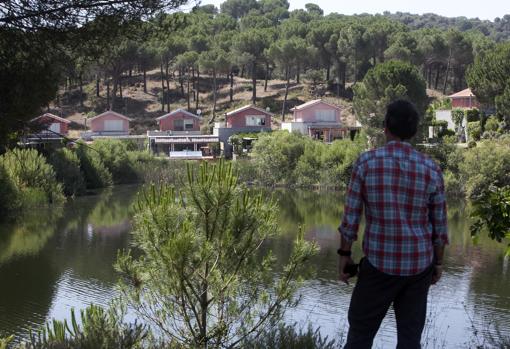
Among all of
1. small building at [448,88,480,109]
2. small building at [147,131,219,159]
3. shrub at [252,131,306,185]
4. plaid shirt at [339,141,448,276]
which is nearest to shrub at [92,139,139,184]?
shrub at [252,131,306,185]

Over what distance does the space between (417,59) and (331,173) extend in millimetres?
26564

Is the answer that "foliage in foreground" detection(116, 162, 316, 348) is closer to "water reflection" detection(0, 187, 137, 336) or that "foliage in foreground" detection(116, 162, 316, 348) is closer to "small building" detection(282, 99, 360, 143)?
"water reflection" detection(0, 187, 137, 336)

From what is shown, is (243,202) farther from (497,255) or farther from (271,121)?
(271,121)

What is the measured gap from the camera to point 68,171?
100 ft

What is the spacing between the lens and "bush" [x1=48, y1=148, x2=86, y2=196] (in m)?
30.1

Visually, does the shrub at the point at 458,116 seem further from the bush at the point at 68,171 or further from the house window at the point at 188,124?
the bush at the point at 68,171

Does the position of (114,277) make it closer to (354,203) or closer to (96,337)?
(96,337)

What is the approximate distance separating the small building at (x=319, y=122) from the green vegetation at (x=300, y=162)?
12.1 m

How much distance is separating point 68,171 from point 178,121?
2245cm

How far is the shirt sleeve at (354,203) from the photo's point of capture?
3.59 meters

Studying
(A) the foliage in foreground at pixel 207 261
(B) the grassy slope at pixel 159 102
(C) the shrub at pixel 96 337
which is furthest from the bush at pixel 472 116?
(C) the shrub at pixel 96 337

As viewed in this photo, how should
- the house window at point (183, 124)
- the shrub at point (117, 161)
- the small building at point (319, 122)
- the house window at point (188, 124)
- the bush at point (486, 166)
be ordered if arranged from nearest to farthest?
the bush at point (486, 166)
the shrub at point (117, 161)
the small building at point (319, 122)
the house window at point (183, 124)
the house window at point (188, 124)

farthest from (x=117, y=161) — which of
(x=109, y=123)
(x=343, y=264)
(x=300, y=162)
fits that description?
(x=343, y=264)

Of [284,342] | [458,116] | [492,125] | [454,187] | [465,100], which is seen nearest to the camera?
[284,342]
